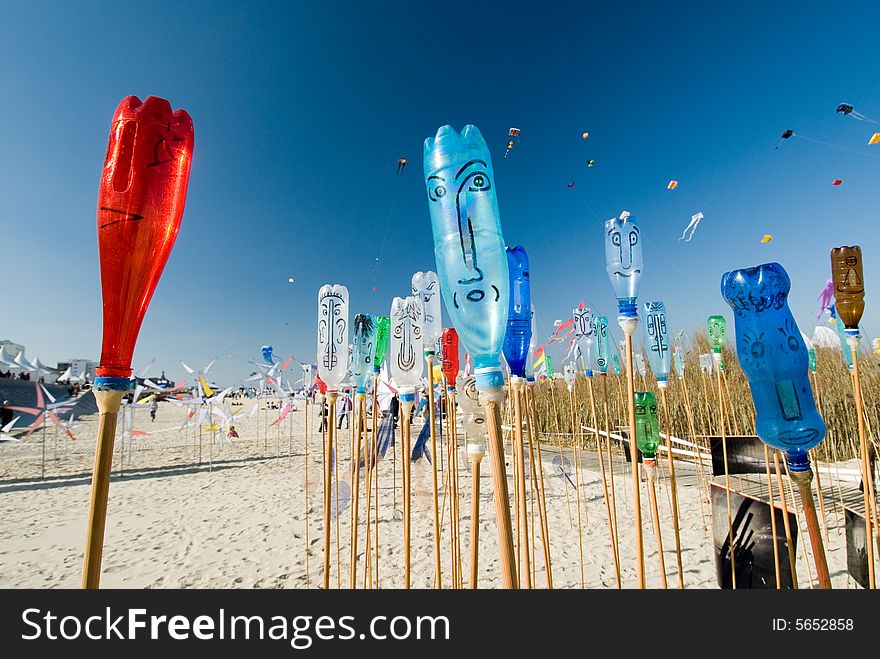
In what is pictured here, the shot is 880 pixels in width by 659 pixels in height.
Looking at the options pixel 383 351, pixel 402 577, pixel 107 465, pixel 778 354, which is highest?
pixel 383 351

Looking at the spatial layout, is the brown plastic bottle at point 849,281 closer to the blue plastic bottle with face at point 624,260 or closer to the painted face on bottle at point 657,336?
the blue plastic bottle with face at point 624,260

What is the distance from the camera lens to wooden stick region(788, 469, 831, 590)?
126 centimetres

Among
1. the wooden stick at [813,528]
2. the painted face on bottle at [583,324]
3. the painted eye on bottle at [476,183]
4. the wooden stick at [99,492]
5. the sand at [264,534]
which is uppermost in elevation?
the painted face on bottle at [583,324]

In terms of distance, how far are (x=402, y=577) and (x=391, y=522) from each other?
1588mm

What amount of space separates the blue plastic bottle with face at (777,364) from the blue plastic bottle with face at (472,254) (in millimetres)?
922

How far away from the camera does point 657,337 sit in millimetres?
2959

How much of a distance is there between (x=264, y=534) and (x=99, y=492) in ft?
14.9

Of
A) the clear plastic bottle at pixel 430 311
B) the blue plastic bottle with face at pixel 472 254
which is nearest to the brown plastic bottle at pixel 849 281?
the blue plastic bottle with face at pixel 472 254

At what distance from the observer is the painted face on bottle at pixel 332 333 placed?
8.09 feet

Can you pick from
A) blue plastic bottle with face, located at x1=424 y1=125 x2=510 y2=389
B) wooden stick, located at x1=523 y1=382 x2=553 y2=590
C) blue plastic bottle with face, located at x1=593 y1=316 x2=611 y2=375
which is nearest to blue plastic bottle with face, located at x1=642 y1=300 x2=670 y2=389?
blue plastic bottle with face, located at x1=593 y1=316 x2=611 y2=375

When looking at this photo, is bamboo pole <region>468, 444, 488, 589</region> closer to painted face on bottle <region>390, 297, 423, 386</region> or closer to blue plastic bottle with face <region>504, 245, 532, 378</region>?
blue plastic bottle with face <region>504, 245, 532, 378</region>

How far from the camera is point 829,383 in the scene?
295 inches
